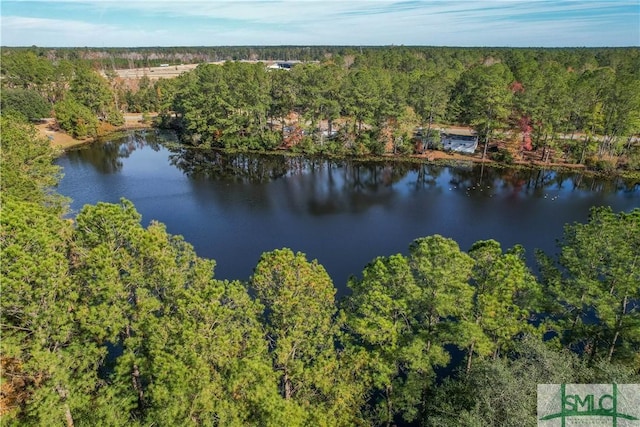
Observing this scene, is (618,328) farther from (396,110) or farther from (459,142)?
(459,142)

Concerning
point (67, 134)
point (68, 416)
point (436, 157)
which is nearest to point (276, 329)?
point (68, 416)

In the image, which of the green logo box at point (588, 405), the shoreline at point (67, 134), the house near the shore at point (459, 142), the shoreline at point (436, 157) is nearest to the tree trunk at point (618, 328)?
the green logo box at point (588, 405)

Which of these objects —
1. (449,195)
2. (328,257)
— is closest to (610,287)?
(328,257)

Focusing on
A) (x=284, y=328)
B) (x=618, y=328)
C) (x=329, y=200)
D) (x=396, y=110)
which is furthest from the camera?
(x=396, y=110)

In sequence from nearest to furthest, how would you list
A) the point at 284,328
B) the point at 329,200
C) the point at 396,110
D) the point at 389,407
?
the point at 284,328, the point at 389,407, the point at 329,200, the point at 396,110

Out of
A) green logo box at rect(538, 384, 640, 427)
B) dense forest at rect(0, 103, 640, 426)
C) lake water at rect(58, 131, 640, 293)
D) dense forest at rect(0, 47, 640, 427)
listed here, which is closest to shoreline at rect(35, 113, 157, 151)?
lake water at rect(58, 131, 640, 293)

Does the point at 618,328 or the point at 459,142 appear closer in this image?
the point at 618,328
